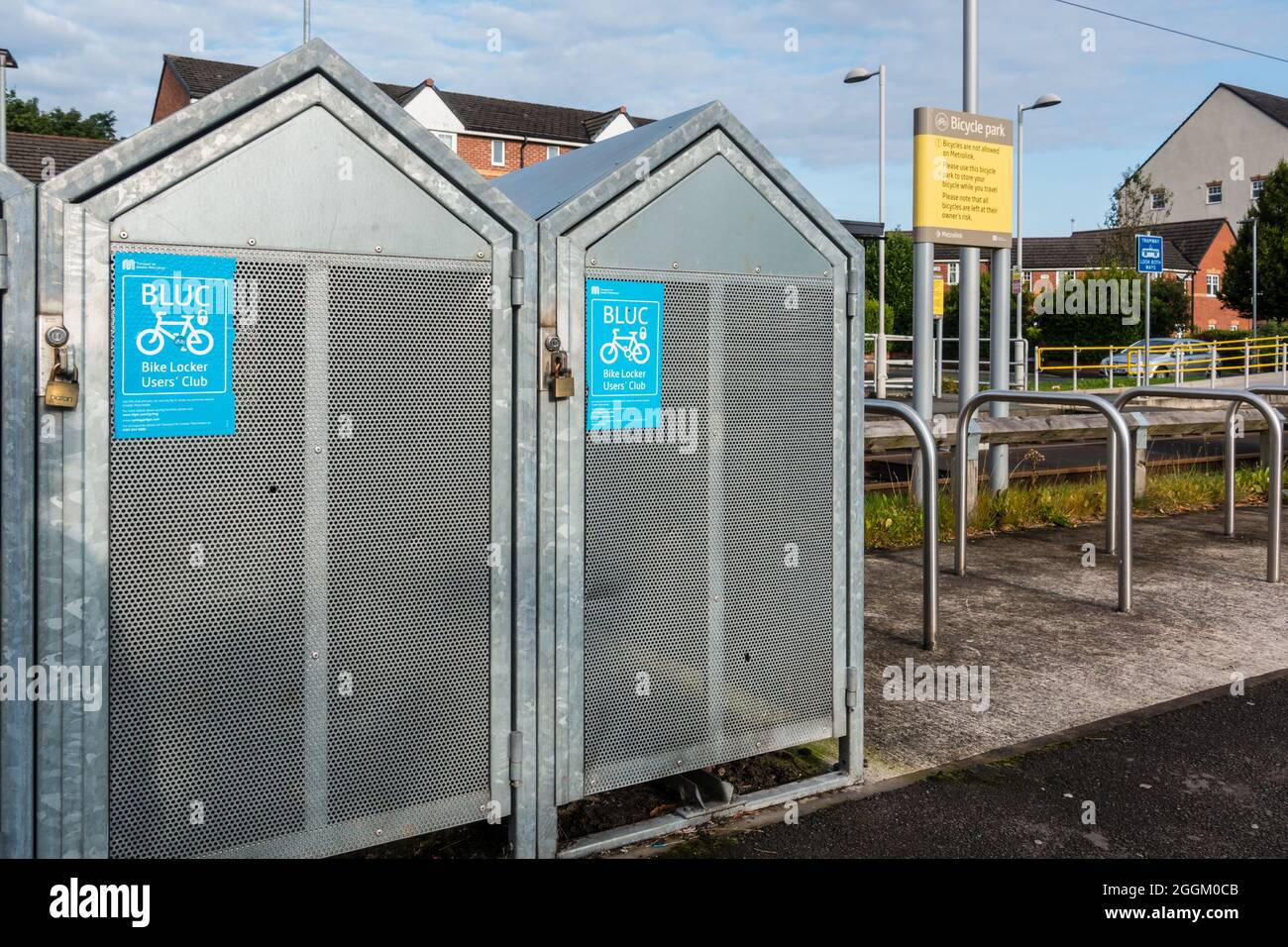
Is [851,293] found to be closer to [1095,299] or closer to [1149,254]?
[1149,254]

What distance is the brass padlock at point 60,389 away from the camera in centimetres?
266

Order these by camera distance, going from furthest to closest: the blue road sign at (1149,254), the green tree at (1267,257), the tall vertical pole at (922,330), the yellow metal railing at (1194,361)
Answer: the green tree at (1267,257)
the yellow metal railing at (1194,361)
the blue road sign at (1149,254)
the tall vertical pole at (922,330)

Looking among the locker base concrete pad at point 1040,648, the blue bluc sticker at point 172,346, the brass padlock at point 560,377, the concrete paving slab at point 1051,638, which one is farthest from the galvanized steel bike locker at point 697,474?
the blue bluc sticker at point 172,346

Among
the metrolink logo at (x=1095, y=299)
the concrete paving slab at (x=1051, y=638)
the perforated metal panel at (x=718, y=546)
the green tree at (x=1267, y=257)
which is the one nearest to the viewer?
the perforated metal panel at (x=718, y=546)

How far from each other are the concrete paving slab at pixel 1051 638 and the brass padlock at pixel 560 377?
1.74m

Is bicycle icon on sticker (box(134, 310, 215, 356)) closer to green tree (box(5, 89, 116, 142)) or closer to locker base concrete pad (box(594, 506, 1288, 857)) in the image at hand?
locker base concrete pad (box(594, 506, 1288, 857))

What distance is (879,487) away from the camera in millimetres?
10008

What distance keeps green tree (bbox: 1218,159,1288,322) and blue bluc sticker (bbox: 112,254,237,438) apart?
159ft

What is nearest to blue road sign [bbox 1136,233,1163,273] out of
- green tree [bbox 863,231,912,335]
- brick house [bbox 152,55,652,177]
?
green tree [bbox 863,231,912,335]

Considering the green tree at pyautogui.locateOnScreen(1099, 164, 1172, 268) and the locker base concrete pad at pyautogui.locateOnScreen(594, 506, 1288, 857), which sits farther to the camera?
the green tree at pyautogui.locateOnScreen(1099, 164, 1172, 268)

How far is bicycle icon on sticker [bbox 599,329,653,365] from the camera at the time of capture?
348 centimetres

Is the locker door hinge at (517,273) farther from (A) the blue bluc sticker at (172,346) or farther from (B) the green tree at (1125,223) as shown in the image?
(B) the green tree at (1125,223)

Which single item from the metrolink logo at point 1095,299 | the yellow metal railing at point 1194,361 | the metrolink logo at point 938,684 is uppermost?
the metrolink logo at point 1095,299

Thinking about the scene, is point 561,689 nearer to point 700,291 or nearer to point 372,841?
point 372,841
